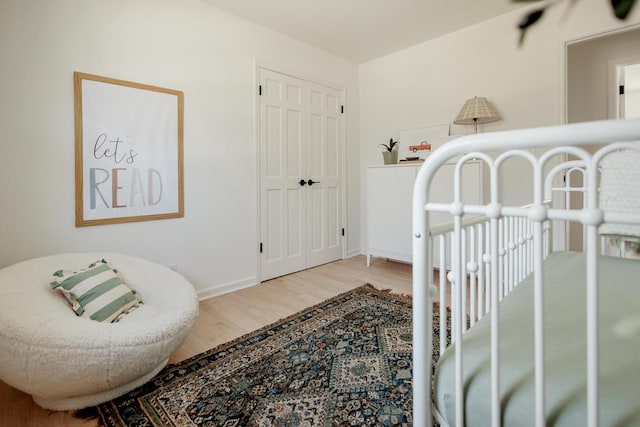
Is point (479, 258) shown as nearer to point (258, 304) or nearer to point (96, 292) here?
point (96, 292)

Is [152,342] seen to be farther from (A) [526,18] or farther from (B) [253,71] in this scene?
(B) [253,71]

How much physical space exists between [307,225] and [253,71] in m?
1.55

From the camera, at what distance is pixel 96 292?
61.9 inches

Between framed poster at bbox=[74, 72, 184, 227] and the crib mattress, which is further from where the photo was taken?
framed poster at bbox=[74, 72, 184, 227]

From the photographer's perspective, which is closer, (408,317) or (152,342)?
(152,342)

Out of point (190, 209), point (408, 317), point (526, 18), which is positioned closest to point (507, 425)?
point (526, 18)

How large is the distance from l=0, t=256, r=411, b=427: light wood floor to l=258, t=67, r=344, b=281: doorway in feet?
0.75

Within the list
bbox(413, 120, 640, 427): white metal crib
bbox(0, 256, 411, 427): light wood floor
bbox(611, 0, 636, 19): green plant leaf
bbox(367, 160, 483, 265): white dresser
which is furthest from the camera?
bbox(367, 160, 483, 265): white dresser

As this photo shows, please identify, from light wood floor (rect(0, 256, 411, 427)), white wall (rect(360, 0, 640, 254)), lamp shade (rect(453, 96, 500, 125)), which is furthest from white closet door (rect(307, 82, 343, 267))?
lamp shade (rect(453, 96, 500, 125))

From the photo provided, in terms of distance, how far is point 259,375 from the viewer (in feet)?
5.13

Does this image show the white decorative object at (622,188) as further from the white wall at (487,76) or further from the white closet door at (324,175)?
the white closet door at (324,175)

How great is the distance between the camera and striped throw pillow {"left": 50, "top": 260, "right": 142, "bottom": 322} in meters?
1.53

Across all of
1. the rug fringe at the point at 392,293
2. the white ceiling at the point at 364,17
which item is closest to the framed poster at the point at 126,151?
the white ceiling at the point at 364,17

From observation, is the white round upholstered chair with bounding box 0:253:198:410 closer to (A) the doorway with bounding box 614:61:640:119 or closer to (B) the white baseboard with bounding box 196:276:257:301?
(B) the white baseboard with bounding box 196:276:257:301
